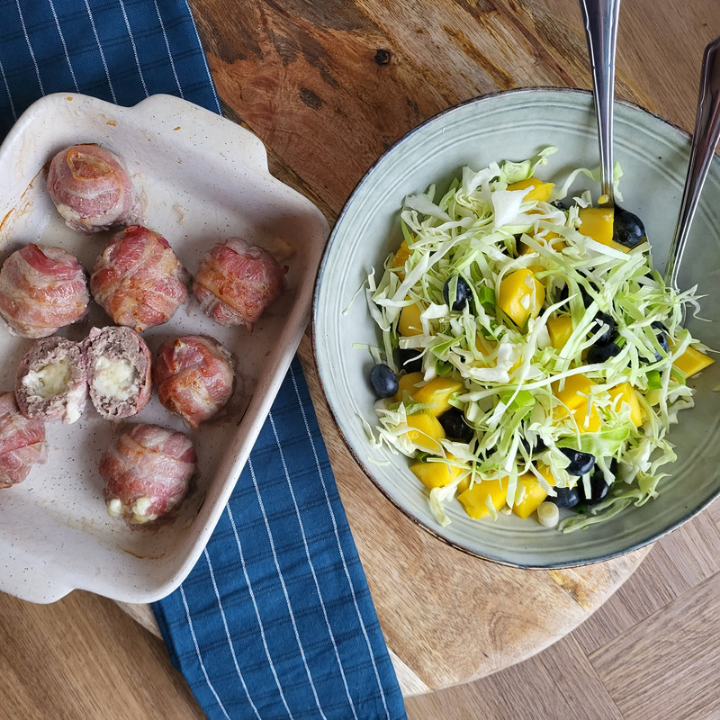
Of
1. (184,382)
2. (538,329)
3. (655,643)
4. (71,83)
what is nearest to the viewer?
(538,329)

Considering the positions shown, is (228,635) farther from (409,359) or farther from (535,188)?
(535,188)

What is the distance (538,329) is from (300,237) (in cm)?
62

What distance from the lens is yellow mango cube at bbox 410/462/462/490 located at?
1.35 meters

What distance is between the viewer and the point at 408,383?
140 centimetres

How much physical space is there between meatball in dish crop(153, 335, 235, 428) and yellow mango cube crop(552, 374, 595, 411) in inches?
30.7

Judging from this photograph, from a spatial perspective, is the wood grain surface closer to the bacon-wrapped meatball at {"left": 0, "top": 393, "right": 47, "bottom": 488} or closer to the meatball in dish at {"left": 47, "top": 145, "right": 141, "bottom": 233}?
the meatball in dish at {"left": 47, "top": 145, "right": 141, "bottom": 233}

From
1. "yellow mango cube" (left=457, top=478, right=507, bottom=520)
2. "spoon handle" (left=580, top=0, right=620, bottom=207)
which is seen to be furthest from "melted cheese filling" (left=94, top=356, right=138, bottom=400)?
"spoon handle" (left=580, top=0, right=620, bottom=207)

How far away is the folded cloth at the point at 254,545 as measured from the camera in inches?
62.2

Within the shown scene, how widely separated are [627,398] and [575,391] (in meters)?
0.13

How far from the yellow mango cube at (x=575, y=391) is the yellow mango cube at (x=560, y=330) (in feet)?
0.25

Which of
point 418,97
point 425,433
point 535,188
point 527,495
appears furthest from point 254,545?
point 418,97

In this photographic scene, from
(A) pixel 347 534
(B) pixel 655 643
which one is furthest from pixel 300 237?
(B) pixel 655 643

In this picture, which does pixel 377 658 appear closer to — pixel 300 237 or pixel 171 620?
pixel 171 620

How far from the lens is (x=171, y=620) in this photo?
159 centimetres
